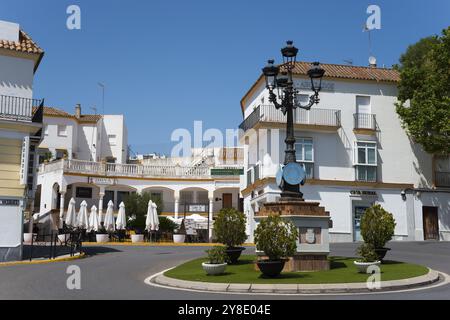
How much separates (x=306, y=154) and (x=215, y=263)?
2106 centimetres

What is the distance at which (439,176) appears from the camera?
37.3 meters

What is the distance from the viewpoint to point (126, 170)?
154 ft

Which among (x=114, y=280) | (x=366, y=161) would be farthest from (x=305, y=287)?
(x=366, y=161)

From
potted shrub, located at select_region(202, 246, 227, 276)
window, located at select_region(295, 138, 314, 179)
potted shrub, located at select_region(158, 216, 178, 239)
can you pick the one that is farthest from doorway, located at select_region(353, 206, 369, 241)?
potted shrub, located at select_region(202, 246, 227, 276)

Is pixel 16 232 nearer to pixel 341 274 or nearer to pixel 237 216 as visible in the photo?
pixel 237 216

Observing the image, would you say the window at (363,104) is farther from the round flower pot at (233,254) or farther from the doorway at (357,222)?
the round flower pot at (233,254)

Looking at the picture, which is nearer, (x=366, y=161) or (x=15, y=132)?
(x=15, y=132)

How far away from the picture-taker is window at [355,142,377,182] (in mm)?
35875

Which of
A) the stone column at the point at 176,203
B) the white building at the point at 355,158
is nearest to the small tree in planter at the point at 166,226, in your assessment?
the white building at the point at 355,158

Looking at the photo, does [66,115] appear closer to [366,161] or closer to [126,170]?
[126,170]

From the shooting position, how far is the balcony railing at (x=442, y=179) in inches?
1464

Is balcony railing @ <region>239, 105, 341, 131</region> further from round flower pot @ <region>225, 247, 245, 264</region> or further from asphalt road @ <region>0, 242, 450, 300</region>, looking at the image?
round flower pot @ <region>225, 247, 245, 264</region>
